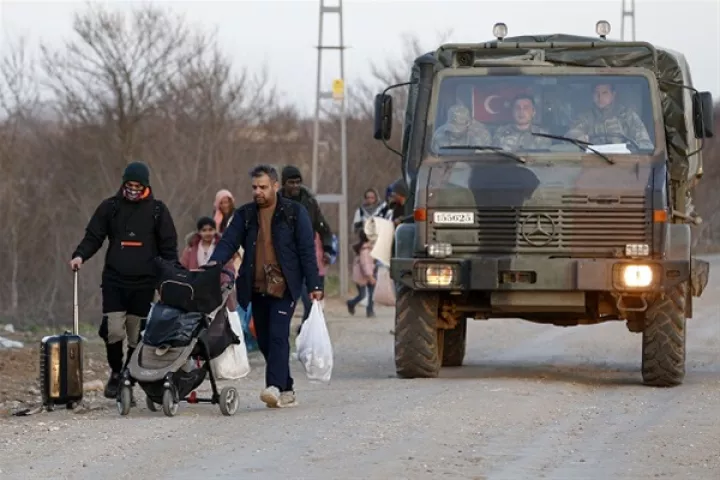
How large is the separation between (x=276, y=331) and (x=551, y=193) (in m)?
2.80

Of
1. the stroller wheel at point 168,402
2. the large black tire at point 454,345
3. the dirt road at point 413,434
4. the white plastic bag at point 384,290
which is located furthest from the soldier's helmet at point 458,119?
the white plastic bag at point 384,290

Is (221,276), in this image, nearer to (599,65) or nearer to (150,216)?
(150,216)

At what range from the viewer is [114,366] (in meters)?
13.1

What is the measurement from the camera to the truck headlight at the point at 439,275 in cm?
1378

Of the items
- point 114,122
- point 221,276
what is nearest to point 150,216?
point 221,276

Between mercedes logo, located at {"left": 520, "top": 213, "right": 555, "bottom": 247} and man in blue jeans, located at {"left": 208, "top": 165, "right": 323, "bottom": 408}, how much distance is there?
2.25 meters

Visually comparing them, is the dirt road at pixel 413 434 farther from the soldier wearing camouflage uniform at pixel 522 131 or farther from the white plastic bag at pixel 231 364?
the soldier wearing camouflage uniform at pixel 522 131

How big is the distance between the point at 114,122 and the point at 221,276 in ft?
101

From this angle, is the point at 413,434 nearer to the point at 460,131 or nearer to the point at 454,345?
the point at 460,131

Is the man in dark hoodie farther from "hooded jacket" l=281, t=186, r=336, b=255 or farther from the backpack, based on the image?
the backpack

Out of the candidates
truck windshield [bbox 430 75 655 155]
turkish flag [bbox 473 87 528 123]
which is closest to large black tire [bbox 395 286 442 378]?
truck windshield [bbox 430 75 655 155]

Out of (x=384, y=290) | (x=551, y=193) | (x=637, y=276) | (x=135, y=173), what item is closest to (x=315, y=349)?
(x=135, y=173)

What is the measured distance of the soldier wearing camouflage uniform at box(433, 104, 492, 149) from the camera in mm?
14273

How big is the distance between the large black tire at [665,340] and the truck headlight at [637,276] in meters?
0.59
